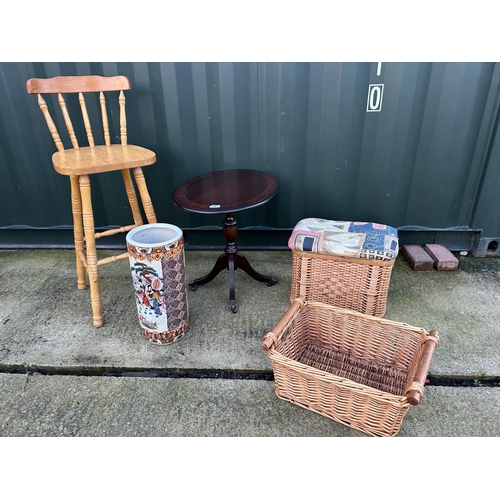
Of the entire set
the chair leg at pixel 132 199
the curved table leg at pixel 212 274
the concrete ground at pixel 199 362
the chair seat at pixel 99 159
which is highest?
the chair seat at pixel 99 159

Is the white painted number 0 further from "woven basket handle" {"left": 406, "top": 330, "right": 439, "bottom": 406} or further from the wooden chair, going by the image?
"woven basket handle" {"left": 406, "top": 330, "right": 439, "bottom": 406}

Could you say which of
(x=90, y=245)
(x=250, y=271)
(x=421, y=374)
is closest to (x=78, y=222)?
(x=90, y=245)

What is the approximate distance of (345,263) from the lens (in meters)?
2.01

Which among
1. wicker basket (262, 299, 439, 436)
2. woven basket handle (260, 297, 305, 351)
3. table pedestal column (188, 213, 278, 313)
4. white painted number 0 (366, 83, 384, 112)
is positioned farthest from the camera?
white painted number 0 (366, 83, 384, 112)

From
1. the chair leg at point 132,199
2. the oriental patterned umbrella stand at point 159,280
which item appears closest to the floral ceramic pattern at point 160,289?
the oriental patterned umbrella stand at point 159,280

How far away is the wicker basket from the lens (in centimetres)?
143

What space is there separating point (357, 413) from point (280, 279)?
119cm

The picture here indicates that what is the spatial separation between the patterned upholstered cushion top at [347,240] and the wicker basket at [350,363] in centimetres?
31

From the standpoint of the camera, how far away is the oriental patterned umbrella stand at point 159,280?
181 centimetres

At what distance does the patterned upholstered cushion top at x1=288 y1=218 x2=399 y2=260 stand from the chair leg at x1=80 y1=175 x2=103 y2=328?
1.08m

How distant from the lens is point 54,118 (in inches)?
102

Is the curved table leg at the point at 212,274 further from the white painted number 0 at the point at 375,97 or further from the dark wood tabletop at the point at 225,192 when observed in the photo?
the white painted number 0 at the point at 375,97

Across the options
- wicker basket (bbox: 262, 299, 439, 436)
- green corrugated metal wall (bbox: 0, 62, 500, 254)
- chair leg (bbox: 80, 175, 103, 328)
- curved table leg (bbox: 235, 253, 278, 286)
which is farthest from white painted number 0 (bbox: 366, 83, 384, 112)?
chair leg (bbox: 80, 175, 103, 328)

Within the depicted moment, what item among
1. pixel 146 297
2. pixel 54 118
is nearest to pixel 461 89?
pixel 146 297
